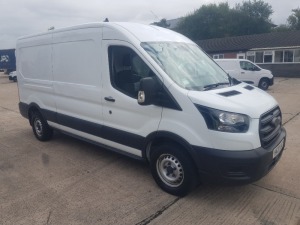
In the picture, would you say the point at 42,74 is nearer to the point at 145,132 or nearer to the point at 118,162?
the point at 118,162

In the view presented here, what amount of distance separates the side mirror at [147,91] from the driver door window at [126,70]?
12.0 inches

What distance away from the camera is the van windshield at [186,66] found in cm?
377

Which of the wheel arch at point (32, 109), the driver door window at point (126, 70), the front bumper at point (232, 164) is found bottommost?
the front bumper at point (232, 164)

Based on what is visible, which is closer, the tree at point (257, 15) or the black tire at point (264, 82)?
the black tire at point (264, 82)

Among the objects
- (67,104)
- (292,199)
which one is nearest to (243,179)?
(292,199)

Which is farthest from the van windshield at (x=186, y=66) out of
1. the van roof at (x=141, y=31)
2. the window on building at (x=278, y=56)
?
the window on building at (x=278, y=56)

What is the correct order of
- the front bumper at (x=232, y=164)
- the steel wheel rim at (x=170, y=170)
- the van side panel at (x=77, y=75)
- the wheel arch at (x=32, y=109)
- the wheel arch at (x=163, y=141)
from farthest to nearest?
the wheel arch at (x=32, y=109) < the van side panel at (x=77, y=75) < the steel wheel rim at (x=170, y=170) < the wheel arch at (x=163, y=141) < the front bumper at (x=232, y=164)

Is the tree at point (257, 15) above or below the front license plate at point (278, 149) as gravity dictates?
above

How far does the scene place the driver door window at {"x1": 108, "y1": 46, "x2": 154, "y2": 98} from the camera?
398cm

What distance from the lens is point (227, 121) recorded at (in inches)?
129

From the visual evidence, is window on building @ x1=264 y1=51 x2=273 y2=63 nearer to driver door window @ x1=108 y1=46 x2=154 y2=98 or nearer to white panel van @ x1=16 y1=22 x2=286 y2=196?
white panel van @ x1=16 y1=22 x2=286 y2=196

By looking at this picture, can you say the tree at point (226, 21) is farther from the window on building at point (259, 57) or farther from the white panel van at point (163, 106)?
the white panel van at point (163, 106)

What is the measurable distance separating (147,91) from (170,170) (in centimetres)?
112

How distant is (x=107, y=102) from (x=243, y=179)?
7.30 feet
